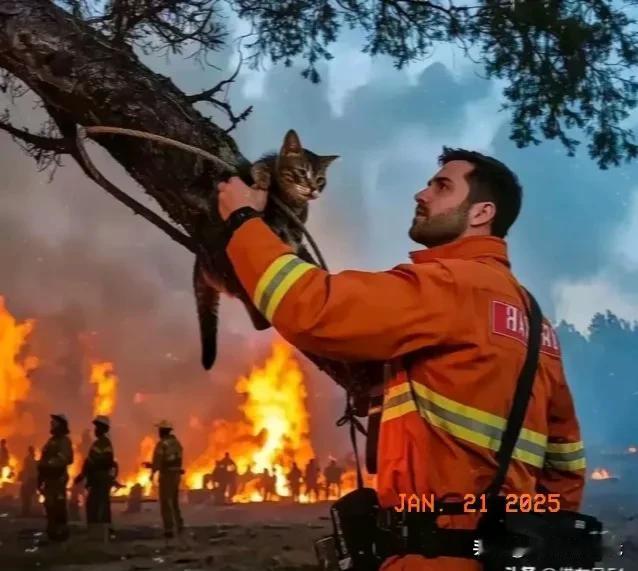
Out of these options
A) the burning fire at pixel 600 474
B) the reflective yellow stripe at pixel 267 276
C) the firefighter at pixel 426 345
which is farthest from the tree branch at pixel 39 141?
the burning fire at pixel 600 474

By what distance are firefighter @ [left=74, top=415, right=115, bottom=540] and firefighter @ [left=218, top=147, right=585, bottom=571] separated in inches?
16.0

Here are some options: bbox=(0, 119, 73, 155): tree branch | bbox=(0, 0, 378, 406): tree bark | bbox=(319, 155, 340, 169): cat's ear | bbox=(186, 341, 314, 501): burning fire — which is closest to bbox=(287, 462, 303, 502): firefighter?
bbox=(186, 341, 314, 501): burning fire

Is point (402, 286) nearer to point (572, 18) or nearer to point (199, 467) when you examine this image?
point (199, 467)

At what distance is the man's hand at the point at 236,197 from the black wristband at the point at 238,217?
0.08ft

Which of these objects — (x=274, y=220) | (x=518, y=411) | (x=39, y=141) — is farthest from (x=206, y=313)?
(x=518, y=411)

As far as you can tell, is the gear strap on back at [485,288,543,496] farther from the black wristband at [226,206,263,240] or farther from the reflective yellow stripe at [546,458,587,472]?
the black wristband at [226,206,263,240]

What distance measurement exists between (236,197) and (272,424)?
0.38 meters

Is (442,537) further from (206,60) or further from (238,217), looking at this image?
(206,60)

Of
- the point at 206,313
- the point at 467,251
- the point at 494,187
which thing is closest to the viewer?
the point at 467,251

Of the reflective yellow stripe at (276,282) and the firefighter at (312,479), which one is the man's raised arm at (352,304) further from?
the firefighter at (312,479)

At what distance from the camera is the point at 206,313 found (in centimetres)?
123

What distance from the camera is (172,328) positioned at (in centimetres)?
123

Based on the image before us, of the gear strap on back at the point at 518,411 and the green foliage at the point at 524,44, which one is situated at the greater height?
the green foliage at the point at 524,44

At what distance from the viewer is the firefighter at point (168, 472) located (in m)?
1.16
